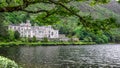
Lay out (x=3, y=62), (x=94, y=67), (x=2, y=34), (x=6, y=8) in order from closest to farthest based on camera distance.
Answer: (x=6, y=8), (x=3, y=62), (x=94, y=67), (x=2, y=34)

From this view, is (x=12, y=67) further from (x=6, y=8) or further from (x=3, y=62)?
(x=6, y=8)

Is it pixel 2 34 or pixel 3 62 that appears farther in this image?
pixel 2 34

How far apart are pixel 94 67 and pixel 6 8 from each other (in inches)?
2066

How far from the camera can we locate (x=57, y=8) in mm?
12469

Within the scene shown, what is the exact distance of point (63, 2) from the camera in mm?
12125

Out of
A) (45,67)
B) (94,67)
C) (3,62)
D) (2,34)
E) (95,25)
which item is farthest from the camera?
(2,34)

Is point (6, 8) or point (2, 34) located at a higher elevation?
point (6, 8)

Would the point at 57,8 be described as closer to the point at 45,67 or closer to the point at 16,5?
the point at 16,5

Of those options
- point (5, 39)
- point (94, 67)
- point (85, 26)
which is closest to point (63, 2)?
point (85, 26)

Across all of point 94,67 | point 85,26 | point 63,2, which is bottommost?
point 94,67

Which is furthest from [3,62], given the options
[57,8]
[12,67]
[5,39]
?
[5,39]

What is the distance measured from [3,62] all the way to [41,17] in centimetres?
Answer: 478

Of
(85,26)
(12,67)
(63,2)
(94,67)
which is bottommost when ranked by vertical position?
(94,67)

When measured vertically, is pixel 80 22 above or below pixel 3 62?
above
